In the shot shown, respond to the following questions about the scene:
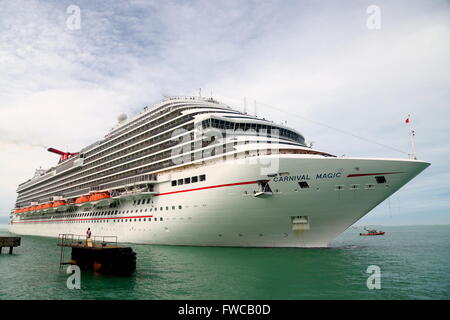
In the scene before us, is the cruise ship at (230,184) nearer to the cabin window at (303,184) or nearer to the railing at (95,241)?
the cabin window at (303,184)

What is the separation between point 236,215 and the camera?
75.2 feet

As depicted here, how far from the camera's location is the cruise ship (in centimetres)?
2059

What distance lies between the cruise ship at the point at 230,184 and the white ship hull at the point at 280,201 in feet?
0.23

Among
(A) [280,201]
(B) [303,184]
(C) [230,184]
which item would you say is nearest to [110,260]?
(C) [230,184]

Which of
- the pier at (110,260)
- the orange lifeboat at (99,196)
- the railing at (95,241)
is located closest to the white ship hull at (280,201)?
the railing at (95,241)

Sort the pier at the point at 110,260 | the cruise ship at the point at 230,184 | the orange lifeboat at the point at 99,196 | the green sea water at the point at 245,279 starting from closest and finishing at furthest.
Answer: the green sea water at the point at 245,279 < the pier at the point at 110,260 < the cruise ship at the point at 230,184 < the orange lifeboat at the point at 99,196

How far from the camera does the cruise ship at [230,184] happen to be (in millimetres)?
20594

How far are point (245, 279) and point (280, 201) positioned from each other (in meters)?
8.06

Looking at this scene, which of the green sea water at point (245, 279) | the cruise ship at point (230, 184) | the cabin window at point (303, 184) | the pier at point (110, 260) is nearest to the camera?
the green sea water at point (245, 279)
